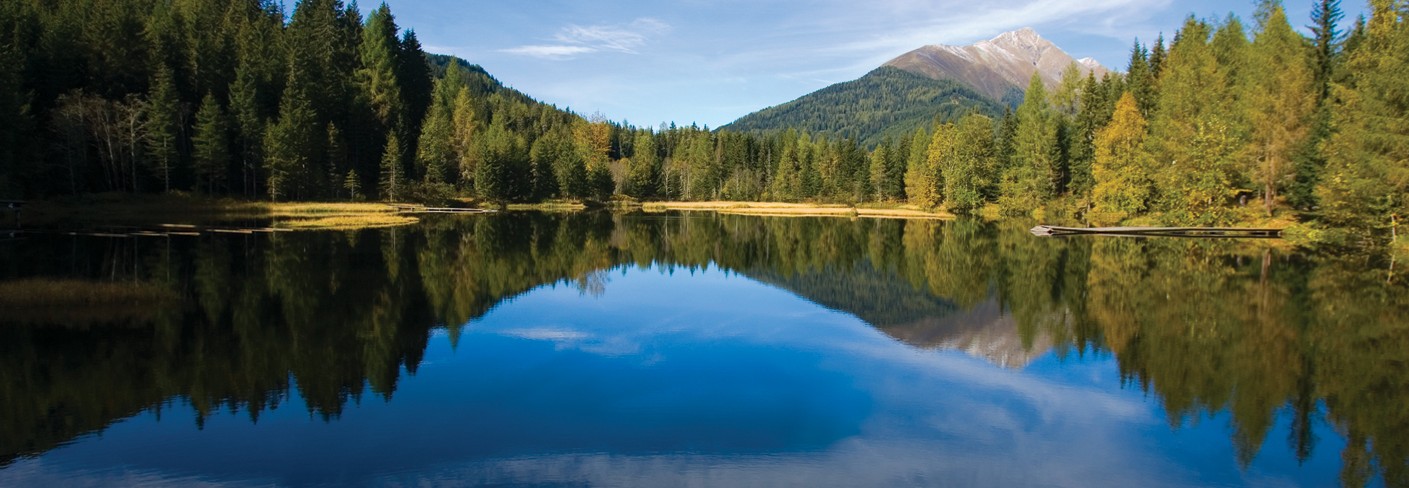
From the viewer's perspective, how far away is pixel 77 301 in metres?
19.3

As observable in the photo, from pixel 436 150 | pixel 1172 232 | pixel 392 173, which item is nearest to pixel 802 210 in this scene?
pixel 436 150

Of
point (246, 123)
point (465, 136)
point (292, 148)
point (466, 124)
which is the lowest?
point (292, 148)

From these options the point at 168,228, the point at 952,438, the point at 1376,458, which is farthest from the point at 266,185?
the point at 1376,458

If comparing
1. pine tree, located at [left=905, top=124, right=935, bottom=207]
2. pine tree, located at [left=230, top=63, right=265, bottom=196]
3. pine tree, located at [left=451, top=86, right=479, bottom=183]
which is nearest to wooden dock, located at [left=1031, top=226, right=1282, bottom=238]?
pine tree, located at [left=905, top=124, right=935, bottom=207]

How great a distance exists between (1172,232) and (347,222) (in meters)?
56.2

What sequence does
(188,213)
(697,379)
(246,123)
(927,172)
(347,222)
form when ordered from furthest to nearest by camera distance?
(927,172), (246,123), (188,213), (347,222), (697,379)

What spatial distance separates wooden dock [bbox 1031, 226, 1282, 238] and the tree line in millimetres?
3027

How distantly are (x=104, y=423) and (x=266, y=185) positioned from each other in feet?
204

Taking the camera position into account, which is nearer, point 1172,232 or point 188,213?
point 1172,232

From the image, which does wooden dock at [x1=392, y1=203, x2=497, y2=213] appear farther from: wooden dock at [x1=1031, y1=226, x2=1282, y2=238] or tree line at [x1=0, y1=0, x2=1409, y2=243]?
wooden dock at [x1=1031, y1=226, x2=1282, y2=238]

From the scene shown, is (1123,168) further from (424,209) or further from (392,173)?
(392,173)

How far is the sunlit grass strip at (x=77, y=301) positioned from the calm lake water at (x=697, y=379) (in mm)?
144

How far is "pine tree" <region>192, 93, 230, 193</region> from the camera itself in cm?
5744

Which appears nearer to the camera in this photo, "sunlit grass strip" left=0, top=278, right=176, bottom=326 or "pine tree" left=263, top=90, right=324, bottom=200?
"sunlit grass strip" left=0, top=278, right=176, bottom=326
